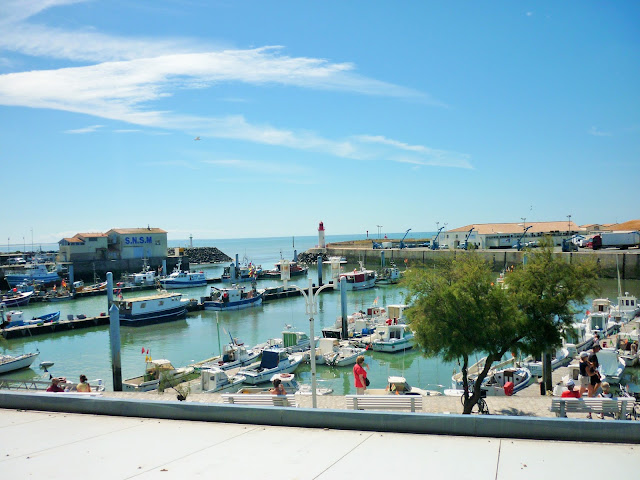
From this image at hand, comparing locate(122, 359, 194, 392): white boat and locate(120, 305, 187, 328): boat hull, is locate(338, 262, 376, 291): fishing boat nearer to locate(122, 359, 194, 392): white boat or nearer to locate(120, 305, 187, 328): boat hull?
locate(120, 305, 187, 328): boat hull

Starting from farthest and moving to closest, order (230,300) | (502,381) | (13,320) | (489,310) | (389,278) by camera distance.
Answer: (389,278) → (230,300) → (13,320) → (502,381) → (489,310)

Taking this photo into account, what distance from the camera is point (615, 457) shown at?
5949 mm

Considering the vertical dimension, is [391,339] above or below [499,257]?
below

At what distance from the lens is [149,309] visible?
4612 centimetres

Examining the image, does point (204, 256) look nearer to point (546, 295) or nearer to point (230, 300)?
point (230, 300)

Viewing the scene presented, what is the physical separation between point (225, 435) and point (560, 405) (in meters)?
6.90

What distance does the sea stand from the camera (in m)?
26.6

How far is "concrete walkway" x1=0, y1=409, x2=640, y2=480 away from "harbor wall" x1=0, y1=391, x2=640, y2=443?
0.13 meters

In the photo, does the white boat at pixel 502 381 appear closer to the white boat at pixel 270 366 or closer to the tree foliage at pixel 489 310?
the tree foliage at pixel 489 310

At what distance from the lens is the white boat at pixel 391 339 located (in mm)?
31406

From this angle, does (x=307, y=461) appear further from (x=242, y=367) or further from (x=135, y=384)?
(x=242, y=367)

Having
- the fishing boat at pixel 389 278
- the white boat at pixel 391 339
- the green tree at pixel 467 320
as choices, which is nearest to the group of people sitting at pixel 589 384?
the green tree at pixel 467 320

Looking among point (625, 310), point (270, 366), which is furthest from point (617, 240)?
point (270, 366)

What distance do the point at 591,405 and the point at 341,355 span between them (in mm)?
18725
